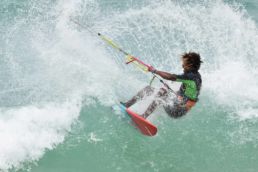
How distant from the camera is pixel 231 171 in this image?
8.60 metres

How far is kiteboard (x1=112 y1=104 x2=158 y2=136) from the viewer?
875 centimetres

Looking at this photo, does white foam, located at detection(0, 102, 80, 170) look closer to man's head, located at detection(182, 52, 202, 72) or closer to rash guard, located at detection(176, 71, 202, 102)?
rash guard, located at detection(176, 71, 202, 102)

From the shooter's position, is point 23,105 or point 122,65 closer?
point 23,105

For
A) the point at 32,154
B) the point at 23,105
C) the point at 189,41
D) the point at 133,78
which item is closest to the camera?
the point at 32,154

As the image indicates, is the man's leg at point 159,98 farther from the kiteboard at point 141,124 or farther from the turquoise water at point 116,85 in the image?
the turquoise water at point 116,85

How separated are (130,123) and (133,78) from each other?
2.06 metres

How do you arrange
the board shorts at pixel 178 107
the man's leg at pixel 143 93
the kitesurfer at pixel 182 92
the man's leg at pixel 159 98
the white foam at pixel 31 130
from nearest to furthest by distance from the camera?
the white foam at pixel 31 130
the kitesurfer at pixel 182 92
the board shorts at pixel 178 107
the man's leg at pixel 159 98
the man's leg at pixel 143 93

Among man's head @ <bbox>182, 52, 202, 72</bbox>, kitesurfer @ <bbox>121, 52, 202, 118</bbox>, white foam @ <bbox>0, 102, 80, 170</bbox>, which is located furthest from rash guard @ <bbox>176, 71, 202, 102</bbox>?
white foam @ <bbox>0, 102, 80, 170</bbox>

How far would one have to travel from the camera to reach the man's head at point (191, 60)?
27.8 ft

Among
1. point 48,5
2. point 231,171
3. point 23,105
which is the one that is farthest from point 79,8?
point 231,171

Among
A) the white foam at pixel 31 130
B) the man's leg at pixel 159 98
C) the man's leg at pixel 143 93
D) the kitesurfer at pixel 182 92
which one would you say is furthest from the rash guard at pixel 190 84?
the white foam at pixel 31 130

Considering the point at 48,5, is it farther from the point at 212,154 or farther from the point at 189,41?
the point at 212,154

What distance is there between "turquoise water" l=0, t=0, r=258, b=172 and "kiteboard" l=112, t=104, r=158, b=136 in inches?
7.4

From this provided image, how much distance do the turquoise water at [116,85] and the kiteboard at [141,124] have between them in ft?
0.62
